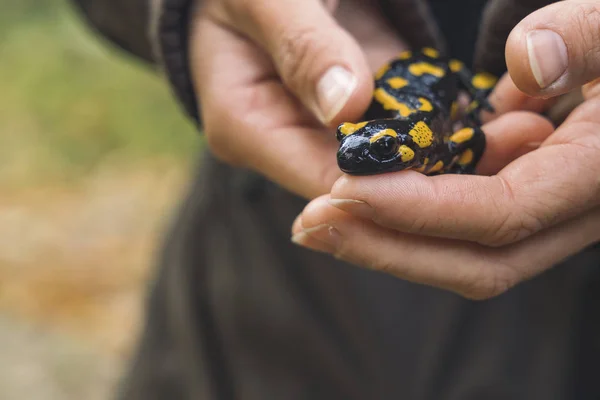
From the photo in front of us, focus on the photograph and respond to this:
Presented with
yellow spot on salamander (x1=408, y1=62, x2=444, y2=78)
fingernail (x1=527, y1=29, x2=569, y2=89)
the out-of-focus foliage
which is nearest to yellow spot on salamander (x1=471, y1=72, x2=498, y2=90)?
yellow spot on salamander (x1=408, y1=62, x2=444, y2=78)

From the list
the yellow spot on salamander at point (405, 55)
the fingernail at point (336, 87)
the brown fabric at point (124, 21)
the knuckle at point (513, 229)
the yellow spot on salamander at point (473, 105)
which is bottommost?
the brown fabric at point (124, 21)

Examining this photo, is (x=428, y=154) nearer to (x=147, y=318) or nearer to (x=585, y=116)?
(x=585, y=116)

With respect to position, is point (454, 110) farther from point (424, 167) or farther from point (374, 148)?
point (374, 148)

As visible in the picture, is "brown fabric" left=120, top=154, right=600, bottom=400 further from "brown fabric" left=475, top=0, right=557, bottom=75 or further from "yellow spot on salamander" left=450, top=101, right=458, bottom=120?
"brown fabric" left=475, top=0, right=557, bottom=75

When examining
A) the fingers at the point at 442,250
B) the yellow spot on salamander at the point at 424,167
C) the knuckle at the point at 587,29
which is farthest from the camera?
the yellow spot on salamander at the point at 424,167

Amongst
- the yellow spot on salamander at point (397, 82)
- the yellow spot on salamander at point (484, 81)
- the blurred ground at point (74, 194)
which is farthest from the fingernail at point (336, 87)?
the blurred ground at point (74, 194)

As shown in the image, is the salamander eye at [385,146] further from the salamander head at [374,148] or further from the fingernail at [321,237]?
the fingernail at [321,237]
